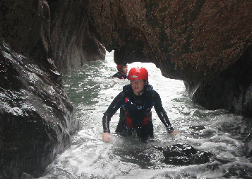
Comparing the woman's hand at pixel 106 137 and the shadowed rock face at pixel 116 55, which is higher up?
the shadowed rock face at pixel 116 55

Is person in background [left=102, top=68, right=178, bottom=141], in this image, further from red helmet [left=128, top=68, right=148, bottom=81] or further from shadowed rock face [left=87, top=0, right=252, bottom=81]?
shadowed rock face [left=87, top=0, right=252, bottom=81]

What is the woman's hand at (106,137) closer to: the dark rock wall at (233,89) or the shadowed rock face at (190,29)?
the shadowed rock face at (190,29)

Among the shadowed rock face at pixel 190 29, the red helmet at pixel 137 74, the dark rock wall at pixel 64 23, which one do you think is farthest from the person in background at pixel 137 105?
the dark rock wall at pixel 64 23

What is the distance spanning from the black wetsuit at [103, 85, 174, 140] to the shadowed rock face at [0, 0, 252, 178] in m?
0.95

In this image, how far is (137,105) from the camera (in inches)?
202

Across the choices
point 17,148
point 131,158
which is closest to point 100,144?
point 131,158

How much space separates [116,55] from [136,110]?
8.56 feet

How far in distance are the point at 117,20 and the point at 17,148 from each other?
13.1ft

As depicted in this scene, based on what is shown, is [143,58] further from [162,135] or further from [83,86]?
[83,86]

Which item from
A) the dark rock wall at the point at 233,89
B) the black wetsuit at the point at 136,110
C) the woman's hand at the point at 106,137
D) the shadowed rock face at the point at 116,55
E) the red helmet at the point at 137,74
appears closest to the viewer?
the shadowed rock face at the point at 116,55

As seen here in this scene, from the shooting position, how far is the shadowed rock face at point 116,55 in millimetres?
3818

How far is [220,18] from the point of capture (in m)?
4.84

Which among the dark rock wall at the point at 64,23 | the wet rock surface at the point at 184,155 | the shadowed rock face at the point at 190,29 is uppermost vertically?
the dark rock wall at the point at 64,23

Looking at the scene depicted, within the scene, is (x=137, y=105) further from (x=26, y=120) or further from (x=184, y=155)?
(x=26, y=120)
